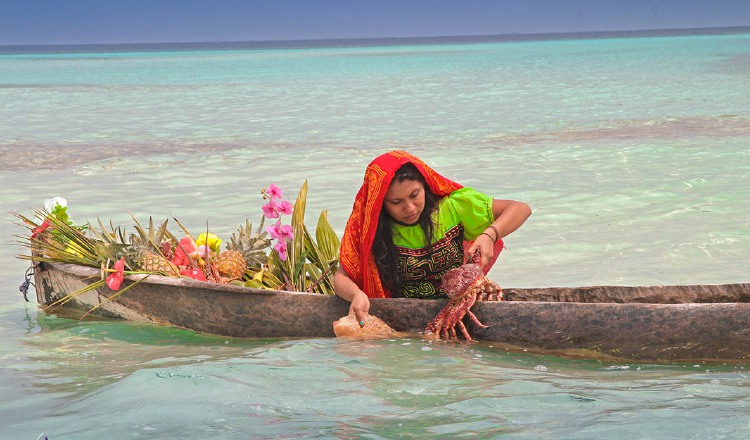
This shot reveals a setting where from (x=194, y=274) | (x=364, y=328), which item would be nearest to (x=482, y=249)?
(x=364, y=328)

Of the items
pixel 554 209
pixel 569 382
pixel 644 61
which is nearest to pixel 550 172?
pixel 554 209

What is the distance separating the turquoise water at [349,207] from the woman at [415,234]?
0.34 m

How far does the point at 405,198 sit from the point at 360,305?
1.66 feet

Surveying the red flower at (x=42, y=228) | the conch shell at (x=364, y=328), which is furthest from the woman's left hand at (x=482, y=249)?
the red flower at (x=42, y=228)

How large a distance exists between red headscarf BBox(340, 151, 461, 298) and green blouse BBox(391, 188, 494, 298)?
0.09 meters

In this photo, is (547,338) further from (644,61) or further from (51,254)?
(644,61)

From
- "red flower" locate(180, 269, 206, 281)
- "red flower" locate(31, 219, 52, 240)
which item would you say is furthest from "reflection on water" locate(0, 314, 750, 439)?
"red flower" locate(31, 219, 52, 240)

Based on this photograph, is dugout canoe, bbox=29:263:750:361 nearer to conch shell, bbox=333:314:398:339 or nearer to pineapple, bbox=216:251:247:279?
conch shell, bbox=333:314:398:339

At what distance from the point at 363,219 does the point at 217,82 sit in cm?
2664

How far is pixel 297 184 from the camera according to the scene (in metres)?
9.99

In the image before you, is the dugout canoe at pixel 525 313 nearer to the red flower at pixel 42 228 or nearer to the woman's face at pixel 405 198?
the red flower at pixel 42 228

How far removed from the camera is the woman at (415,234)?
401cm

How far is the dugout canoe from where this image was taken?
3.55 meters

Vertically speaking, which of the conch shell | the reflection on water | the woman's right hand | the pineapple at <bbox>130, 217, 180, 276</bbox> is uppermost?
the pineapple at <bbox>130, 217, 180, 276</bbox>
